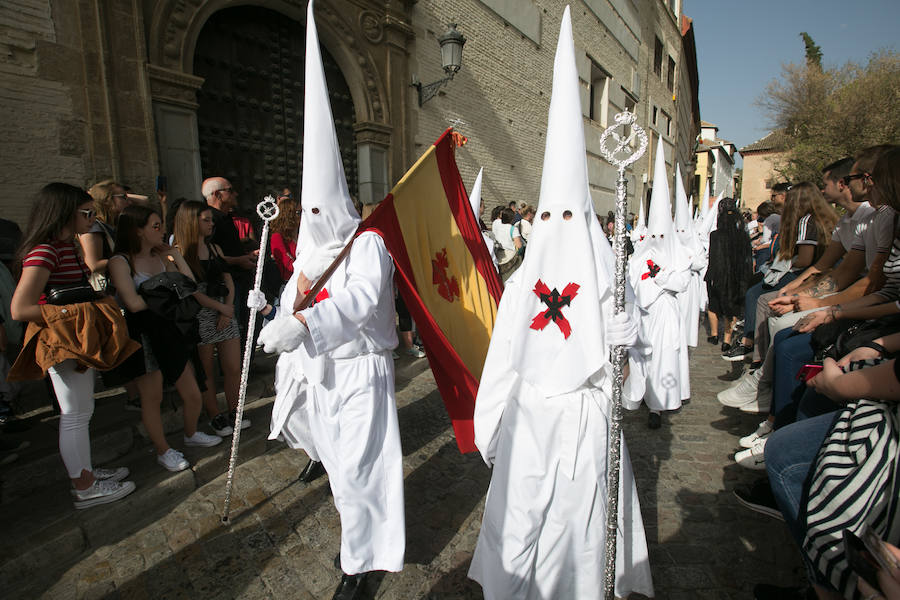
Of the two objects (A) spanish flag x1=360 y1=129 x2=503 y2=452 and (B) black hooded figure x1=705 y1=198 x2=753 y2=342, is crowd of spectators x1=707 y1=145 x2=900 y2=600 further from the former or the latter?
(B) black hooded figure x1=705 y1=198 x2=753 y2=342

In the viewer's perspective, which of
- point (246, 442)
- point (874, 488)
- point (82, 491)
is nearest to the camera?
point (874, 488)

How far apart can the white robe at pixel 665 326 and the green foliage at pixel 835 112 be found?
17.9m

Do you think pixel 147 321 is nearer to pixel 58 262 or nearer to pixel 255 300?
pixel 58 262

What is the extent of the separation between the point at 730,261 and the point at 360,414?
595cm

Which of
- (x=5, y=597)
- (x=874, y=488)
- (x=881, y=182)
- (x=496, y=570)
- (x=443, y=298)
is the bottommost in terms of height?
(x=5, y=597)

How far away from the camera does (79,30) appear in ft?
16.2

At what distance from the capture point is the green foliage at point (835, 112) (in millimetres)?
16828

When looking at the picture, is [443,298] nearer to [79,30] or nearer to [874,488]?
[874,488]

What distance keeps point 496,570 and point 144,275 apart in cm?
294

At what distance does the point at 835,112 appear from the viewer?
18.2m

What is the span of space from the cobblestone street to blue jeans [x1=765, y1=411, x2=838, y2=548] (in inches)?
25.9

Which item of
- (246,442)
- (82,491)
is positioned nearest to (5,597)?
(82,491)

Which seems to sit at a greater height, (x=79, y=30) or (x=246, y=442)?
(x=79, y=30)

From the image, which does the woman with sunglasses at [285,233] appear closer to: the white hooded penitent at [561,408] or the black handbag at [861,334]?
the white hooded penitent at [561,408]
